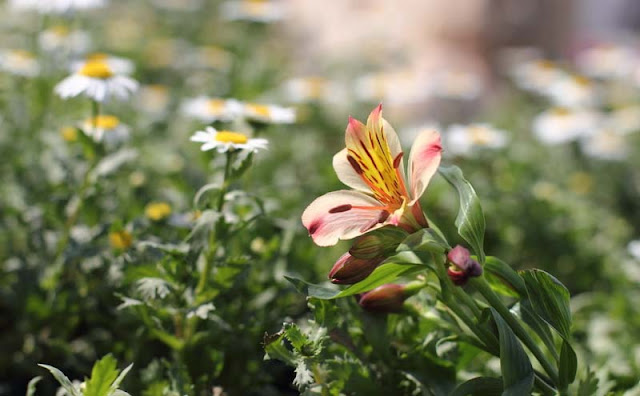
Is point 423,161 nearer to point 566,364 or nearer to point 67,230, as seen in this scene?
point 566,364

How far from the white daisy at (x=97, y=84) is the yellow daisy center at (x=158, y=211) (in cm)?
25

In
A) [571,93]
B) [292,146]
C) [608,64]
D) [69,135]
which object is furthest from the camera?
[608,64]

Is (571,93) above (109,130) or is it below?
below

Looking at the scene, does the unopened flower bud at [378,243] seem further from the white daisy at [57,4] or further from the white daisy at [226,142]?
the white daisy at [57,4]

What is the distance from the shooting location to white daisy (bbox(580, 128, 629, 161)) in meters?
2.87

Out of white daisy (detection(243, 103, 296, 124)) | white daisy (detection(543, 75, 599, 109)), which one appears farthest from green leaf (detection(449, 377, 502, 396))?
white daisy (detection(543, 75, 599, 109))

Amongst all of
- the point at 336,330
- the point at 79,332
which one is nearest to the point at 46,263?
the point at 79,332

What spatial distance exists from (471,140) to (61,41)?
54.9 inches

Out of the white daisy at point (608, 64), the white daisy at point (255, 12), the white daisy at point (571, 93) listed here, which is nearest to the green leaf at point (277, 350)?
the white daisy at point (255, 12)

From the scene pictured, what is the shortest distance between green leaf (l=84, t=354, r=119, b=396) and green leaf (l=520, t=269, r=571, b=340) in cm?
58

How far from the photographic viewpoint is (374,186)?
1.02m

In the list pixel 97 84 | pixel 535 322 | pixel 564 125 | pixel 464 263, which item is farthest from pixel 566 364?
pixel 564 125

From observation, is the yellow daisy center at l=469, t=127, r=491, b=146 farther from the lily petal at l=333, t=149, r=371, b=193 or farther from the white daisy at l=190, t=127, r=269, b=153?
the lily petal at l=333, t=149, r=371, b=193

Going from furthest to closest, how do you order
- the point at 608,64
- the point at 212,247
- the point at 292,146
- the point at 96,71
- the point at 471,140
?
1. the point at 608,64
2. the point at 292,146
3. the point at 471,140
4. the point at 96,71
5. the point at 212,247
